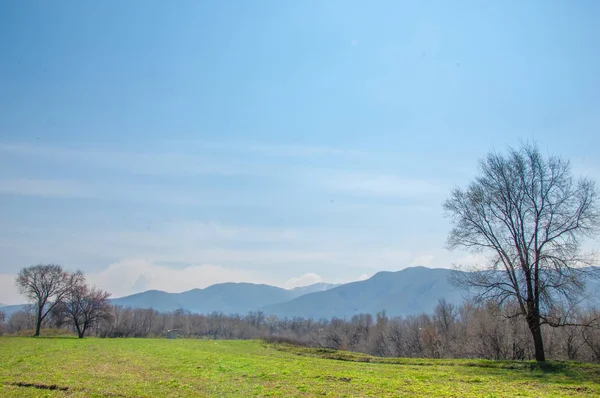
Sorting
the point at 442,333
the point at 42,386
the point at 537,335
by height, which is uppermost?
the point at 537,335

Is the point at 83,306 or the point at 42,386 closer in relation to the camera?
the point at 42,386

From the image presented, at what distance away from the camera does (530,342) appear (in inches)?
1758

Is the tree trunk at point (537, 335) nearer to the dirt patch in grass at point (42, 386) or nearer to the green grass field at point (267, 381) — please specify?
the green grass field at point (267, 381)

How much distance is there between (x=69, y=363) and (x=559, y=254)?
31944 millimetres

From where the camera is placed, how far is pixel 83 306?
228ft

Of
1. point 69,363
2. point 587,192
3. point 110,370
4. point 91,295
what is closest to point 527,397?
point 587,192

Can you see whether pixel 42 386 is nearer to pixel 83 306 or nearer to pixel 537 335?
pixel 537 335

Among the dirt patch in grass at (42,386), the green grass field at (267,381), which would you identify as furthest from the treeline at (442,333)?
the dirt patch in grass at (42,386)

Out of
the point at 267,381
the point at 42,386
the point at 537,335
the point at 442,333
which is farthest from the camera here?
the point at 442,333

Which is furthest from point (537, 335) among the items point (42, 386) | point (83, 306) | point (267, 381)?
point (83, 306)

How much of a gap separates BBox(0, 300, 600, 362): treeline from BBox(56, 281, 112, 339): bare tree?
5.83 feet

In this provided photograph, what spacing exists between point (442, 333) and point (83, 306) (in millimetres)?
72643

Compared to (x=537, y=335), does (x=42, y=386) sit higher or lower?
lower

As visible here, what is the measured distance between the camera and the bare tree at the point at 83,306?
68.8m
